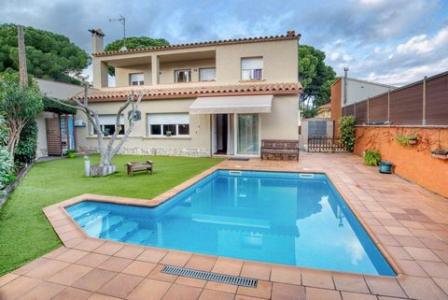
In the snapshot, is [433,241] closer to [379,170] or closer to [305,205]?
[305,205]

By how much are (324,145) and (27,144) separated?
101 ft

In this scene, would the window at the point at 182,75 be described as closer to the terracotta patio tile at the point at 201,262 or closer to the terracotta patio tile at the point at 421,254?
the terracotta patio tile at the point at 201,262

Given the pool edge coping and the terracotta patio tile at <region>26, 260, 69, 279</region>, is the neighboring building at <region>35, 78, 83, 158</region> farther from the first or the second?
the terracotta patio tile at <region>26, 260, 69, 279</region>

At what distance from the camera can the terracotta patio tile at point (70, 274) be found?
5.85 meters

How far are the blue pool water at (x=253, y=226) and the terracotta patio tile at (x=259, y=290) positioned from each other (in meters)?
1.95

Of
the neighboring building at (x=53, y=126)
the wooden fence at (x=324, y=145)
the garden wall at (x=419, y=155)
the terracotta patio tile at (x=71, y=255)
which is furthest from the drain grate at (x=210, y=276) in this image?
the wooden fence at (x=324, y=145)

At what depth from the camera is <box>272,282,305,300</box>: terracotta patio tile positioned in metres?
5.19

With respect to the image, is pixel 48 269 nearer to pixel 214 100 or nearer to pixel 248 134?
pixel 214 100

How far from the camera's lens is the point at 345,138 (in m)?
29.0

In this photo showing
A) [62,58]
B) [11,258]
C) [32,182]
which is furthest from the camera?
[62,58]

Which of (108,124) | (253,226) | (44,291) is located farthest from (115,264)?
(108,124)

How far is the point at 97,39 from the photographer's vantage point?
32625 millimetres

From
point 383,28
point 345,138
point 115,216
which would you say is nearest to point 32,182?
point 115,216

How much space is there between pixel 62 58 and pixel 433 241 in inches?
2349
